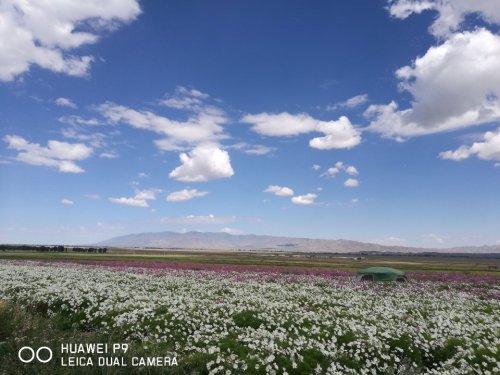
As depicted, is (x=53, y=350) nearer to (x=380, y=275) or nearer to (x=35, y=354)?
(x=35, y=354)

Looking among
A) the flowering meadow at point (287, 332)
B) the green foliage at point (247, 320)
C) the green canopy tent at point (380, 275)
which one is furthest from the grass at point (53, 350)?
the green canopy tent at point (380, 275)

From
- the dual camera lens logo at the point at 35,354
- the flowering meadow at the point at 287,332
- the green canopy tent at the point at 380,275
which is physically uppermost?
the dual camera lens logo at the point at 35,354

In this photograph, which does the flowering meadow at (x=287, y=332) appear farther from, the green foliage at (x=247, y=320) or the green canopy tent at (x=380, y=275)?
the green canopy tent at (x=380, y=275)

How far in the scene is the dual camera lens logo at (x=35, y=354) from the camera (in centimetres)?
1082

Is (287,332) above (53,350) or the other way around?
the other way around

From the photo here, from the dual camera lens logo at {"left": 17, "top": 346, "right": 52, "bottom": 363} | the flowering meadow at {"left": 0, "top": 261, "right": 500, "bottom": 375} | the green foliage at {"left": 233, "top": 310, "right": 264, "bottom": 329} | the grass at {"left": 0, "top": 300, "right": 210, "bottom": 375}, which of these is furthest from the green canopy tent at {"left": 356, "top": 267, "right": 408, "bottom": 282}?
the dual camera lens logo at {"left": 17, "top": 346, "right": 52, "bottom": 363}

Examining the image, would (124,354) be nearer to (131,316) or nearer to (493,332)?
(131,316)

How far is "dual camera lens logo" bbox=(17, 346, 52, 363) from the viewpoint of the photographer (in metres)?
10.8

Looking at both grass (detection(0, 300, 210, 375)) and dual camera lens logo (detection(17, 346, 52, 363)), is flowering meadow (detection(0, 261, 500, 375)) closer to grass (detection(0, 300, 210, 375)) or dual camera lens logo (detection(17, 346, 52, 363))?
grass (detection(0, 300, 210, 375))

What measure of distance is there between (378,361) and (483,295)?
24.3 m

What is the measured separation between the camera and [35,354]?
11086 mm

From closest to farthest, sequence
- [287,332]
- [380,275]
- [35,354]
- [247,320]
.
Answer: [35,354] → [287,332] → [247,320] → [380,275]

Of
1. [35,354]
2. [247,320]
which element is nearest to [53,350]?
[35,354]

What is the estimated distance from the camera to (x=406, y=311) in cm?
2038
